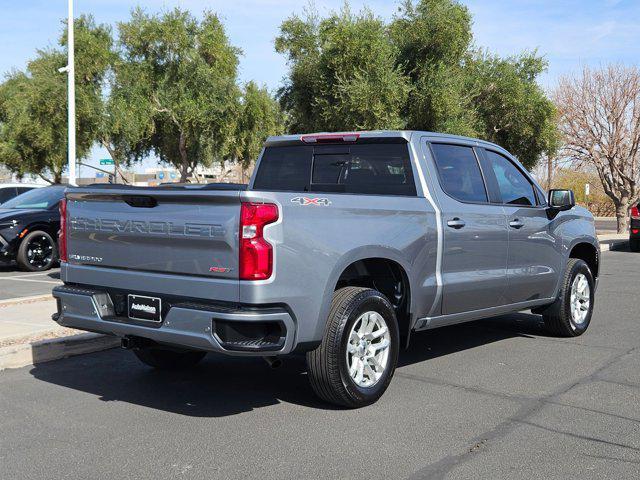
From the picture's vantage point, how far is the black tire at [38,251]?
13.6m

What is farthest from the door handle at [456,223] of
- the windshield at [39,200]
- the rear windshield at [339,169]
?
the windshield at [39,200]

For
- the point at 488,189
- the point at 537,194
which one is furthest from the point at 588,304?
the point at 488,189

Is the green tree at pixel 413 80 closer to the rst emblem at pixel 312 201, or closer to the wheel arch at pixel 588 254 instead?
the wheel arch at pixel 588 254

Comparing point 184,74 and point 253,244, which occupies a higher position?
point 184,74

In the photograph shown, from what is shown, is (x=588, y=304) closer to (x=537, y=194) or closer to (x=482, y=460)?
(x=537, y=194)

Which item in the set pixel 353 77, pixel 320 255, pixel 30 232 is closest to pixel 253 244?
pixel 320 255

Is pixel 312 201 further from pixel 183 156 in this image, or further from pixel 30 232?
pixel 183 156

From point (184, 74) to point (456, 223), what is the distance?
83.0 ft

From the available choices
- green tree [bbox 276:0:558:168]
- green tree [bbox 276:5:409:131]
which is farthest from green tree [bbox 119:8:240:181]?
green tree [bbox 276:5:409:131]

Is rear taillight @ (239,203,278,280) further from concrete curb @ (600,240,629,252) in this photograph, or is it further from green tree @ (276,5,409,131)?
concrete curb @ (600,240,629,252)

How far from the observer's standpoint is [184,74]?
29.5m

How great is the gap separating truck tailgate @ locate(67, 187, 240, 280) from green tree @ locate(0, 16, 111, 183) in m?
23.9

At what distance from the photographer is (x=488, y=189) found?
668 cm

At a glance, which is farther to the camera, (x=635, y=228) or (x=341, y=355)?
(x=635, y=228)
